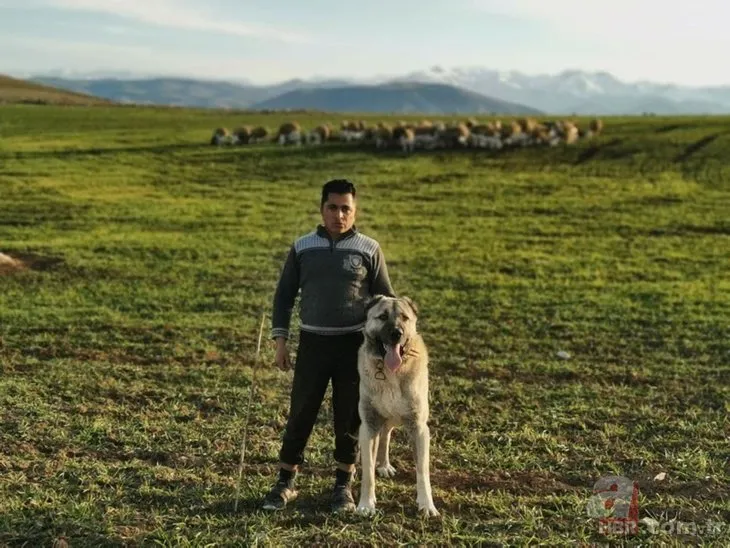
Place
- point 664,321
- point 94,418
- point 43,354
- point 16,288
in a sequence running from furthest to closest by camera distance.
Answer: point 16,288, point 664,321, point 43,354, point 94,418

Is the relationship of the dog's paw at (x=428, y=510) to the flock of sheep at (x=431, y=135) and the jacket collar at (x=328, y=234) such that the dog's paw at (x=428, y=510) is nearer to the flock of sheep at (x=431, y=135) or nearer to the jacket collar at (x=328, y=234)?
the jacket collar at (x=328, y=234)

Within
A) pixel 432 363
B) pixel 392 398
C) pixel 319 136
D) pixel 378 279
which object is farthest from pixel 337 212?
pixel 319 136

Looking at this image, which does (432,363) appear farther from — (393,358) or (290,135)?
(290,135)

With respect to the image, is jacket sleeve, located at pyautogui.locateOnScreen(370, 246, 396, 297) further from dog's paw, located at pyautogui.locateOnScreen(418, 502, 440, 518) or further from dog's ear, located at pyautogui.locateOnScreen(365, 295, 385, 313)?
dog's paw, located at pyautogui.locateOnScreen(418, 502, 440, 518)

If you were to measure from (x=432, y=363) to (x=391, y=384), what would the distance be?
17.5 ft

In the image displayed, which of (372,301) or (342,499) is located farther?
(342,499)

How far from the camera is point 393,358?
17.6 feet

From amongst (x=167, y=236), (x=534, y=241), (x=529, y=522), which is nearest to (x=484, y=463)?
(x=529, y=522)

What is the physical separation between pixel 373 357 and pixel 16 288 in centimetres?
1230

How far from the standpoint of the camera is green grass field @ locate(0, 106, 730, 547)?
5.91m

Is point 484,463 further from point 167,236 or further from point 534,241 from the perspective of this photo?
point 167,236

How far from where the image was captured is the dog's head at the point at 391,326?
537 cm

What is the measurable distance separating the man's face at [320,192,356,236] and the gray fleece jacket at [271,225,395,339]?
0.27 ft

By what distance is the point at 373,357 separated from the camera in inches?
221
